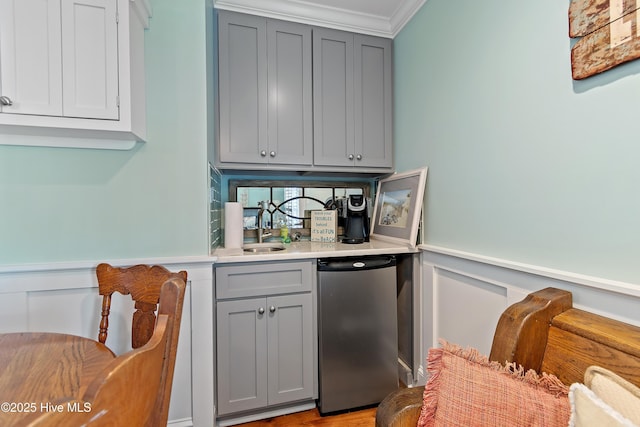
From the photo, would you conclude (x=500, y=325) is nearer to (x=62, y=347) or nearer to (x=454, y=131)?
Answer: (x=454, y=131)

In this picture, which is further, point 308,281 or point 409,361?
point 409,361

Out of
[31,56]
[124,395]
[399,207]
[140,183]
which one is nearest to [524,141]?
[399,207]

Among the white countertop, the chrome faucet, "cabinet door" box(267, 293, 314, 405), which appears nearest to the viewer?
the white countertop

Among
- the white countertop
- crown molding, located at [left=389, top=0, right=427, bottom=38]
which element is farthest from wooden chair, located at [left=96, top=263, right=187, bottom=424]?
crown molding, located at [left=389, top=0, right=427, bottom=38]

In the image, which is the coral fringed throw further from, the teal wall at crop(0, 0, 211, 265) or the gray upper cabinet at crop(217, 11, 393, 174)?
the gray upper cabinet at crop(217, 11, 393, 174)

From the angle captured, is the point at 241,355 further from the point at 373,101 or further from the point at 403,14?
the point at 403,14

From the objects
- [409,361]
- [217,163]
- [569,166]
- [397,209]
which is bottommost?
[409,361]

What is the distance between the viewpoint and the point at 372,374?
1886 mm

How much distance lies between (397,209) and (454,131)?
2.21 feet

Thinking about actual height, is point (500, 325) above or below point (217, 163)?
below

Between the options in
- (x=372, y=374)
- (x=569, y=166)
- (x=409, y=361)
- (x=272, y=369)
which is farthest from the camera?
(x=409, y=361)

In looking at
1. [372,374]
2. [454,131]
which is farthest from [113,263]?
[454,131]

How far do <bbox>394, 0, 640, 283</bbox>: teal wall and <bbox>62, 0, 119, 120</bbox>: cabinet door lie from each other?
5.49 ft

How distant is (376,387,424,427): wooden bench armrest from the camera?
0.83 metres
